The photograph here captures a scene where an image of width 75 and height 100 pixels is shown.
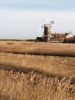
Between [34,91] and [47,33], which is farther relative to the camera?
[47,33]

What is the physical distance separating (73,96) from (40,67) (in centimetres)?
1310

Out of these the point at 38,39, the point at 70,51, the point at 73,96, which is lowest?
the point at 38,39

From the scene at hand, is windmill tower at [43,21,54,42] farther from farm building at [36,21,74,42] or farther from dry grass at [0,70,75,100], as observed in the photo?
dry grass at [0,70,75,100]

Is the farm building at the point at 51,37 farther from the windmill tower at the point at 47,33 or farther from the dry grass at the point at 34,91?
the dry grass at the point at 34,91

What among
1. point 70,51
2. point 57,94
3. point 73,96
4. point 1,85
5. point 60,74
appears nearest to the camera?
point 57,94

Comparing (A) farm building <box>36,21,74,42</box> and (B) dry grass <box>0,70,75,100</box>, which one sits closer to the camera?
(B) dry grass <box>0,70,75,100</box>

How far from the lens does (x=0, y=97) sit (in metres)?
11.1

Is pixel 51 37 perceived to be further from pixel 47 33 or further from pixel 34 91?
pixel 34 91

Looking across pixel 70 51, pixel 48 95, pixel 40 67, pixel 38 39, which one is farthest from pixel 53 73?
pixel 38 39

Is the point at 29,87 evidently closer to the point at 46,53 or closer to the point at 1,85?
the point at 1,85

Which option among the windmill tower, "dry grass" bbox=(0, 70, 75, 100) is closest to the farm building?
the windmill tower

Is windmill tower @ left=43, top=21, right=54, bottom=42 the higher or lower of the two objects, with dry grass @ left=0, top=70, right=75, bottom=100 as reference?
lower

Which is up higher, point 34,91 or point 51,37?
point 34,91

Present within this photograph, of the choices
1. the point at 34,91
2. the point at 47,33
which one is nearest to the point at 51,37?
the point at 47,33
